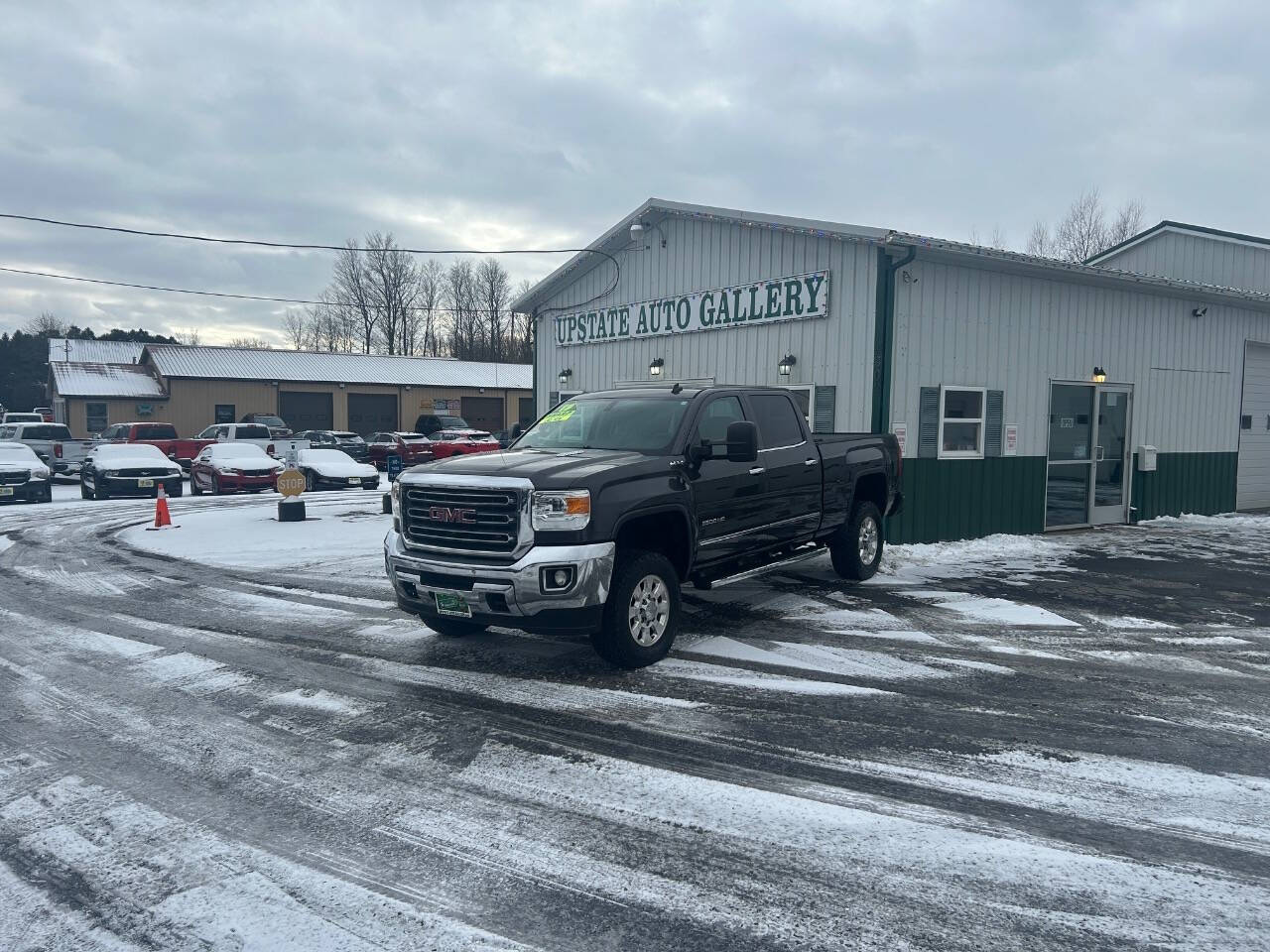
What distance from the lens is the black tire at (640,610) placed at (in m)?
6.30

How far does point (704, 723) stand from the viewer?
17.9 feet

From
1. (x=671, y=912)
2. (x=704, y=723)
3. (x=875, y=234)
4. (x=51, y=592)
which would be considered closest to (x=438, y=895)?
(x=671, y=912)

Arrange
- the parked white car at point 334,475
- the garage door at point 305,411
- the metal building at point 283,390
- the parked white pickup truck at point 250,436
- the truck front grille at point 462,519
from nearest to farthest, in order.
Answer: the truck front grille at point 462,519
the parked white car at point 334,475
the parked white pickup truck at point 250,436
the metal building at point 283,390
the garage door at point 305,411

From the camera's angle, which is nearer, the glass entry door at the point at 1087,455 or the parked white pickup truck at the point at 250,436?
the glass entry door at the point at 1087,455

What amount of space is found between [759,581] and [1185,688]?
469cm

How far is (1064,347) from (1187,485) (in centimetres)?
464

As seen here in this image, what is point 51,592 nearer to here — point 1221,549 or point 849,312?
point 849,312

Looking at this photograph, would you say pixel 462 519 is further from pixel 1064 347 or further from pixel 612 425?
pixel 1064 347

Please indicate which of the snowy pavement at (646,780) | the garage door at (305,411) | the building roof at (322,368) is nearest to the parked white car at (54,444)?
the building roof at (322,368)

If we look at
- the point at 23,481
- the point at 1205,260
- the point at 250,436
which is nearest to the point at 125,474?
the point at 23,481

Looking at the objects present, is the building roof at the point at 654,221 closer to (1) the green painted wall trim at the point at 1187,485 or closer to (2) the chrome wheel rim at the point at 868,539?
(2) the chrome wheel rim at the point at 868,539

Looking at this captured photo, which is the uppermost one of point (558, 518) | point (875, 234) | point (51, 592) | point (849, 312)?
point (875, 234)

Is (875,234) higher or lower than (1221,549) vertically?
higher

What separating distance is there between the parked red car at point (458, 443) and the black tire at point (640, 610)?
24627mm
